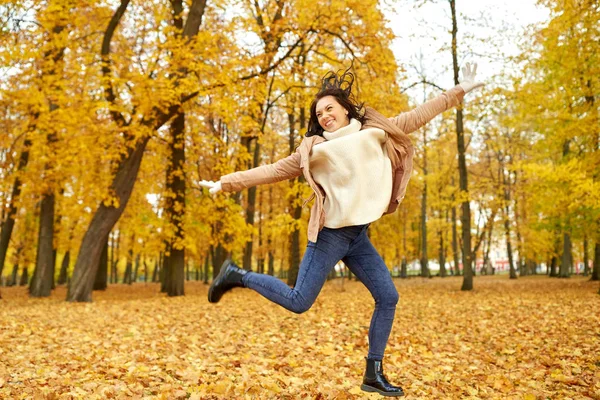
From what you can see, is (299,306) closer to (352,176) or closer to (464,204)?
(352,176)

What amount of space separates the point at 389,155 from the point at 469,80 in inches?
37.8

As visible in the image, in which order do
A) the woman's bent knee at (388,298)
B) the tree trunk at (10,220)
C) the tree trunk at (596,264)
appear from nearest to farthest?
the woman's bent knee at (388,298) → the tree trunk at (10,220) → the tree trunk at (596,264)

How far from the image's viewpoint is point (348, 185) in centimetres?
321

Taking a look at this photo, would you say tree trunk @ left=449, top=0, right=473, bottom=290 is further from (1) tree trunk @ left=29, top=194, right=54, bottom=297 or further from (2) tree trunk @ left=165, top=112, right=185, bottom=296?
(1) tree trunk @ left=29, top=194, right=54, bottom=297

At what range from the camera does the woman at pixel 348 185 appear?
3.20 metres

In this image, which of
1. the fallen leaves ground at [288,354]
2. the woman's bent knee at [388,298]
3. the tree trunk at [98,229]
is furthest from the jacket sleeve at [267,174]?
the tree trunk at [98,229]

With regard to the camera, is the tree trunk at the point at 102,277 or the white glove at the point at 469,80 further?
the tree trunk at the point at 102,277

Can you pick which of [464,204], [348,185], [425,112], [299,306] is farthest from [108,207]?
[464,204]

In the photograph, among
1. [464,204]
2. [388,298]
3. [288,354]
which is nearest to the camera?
[388,298]

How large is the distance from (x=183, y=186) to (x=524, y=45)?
37.2 feet

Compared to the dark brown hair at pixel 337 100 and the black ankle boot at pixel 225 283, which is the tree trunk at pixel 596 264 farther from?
the black ankle boot at pixel 225 283

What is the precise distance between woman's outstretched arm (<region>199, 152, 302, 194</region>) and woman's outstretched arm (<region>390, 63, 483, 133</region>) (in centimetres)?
79

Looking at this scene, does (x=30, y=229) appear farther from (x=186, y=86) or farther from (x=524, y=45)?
(x=524, y=45)

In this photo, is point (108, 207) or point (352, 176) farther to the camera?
point (108, 207)
